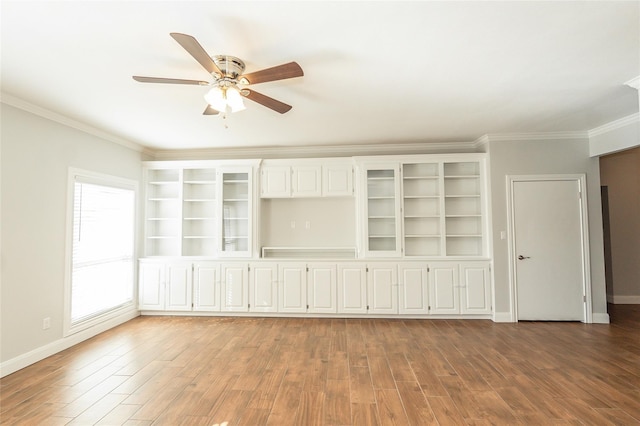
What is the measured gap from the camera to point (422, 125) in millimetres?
3902

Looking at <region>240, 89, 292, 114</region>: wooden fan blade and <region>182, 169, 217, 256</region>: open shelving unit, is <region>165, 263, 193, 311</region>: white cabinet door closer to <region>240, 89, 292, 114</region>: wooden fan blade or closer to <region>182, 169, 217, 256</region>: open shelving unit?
<region>182, 169, 217, 256</region>: open shelving unit

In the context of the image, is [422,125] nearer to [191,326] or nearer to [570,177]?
[570,177]

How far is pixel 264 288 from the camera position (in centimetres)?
456

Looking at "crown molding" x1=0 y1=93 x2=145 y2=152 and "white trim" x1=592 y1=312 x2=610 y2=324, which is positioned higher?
"crown molding" x1=0 y1=93 x2=145 y2=152

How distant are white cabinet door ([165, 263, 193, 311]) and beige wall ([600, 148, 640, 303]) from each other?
282 inches

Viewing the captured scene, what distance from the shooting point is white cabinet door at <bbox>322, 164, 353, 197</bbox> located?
15.3ft

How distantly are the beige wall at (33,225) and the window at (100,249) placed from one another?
18 cm

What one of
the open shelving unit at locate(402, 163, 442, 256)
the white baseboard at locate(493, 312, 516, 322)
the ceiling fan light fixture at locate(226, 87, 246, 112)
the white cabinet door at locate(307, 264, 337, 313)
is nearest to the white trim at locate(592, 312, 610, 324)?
the white baseboard at locate(493, 312, 516, 322)

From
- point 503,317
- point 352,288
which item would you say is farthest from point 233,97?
point 503,317

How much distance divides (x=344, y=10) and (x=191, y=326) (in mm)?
4169

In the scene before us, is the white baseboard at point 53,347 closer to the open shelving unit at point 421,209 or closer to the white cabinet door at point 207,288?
the white cabinet door at point 207,288

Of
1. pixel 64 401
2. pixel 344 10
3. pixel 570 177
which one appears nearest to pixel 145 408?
pixel 64 401

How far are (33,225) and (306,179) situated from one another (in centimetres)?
323

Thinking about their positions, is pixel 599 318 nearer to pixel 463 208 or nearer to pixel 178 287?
pixel 463 208
